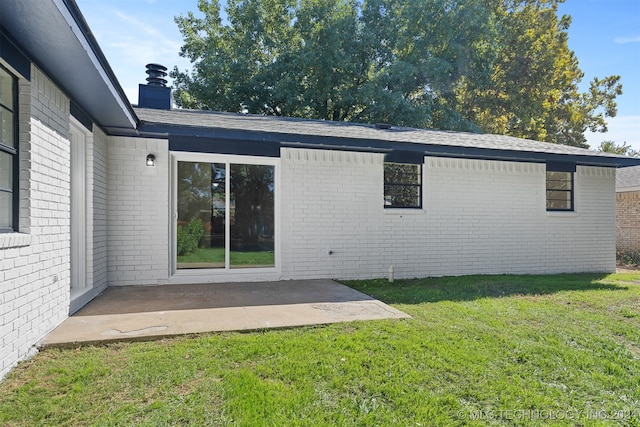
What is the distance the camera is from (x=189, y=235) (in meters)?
6.51

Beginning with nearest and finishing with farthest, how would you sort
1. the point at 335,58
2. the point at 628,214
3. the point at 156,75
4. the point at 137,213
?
the point at 137,213, the point at 156,75, the point at 628,214, the point at 335,58

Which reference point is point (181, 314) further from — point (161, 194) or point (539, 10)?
point (539, 10)

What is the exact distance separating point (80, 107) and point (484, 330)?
548 cm

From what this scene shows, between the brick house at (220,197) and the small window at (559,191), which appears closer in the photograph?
the brick house at (220,197)

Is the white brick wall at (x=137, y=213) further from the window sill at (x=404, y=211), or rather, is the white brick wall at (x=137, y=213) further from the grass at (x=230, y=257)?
the window sill at (x=404, y=211)

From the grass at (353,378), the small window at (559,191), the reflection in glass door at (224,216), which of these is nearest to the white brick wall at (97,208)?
the reflection in glass door at (224,216)

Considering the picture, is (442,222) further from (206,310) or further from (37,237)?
(37,237)

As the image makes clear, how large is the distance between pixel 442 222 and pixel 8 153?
7034mm

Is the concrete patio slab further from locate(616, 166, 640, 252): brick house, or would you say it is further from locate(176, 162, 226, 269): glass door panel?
locate(616, 166, 640, 252): brick house

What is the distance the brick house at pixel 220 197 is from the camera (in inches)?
125

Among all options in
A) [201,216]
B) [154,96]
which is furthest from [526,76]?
[201,216]

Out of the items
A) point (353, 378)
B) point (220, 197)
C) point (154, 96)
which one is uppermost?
point (154, 96)

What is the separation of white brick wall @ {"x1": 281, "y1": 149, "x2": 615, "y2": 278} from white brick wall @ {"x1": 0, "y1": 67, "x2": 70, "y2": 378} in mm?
3585

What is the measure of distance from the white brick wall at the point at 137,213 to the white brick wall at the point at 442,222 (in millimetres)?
2103
